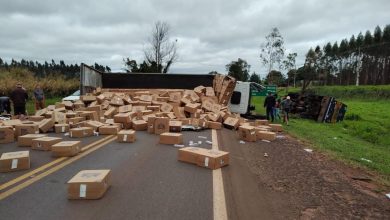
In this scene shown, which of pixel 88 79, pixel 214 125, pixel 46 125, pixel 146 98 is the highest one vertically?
pixel 88 79

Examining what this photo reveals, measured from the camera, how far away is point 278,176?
6832 millimetres

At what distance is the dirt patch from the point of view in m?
5.00

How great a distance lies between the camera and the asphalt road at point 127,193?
4488mm

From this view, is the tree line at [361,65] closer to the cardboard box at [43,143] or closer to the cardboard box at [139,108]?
the cardboard box at [139,108]

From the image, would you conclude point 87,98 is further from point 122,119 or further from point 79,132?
point 79,132

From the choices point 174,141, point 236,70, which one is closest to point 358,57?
point 236,70

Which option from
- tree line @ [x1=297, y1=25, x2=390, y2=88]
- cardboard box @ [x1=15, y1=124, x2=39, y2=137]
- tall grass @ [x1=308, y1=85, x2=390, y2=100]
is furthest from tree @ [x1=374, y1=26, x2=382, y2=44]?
cardboard box @ [x1=15, y1=124, x2=39, y2=137]

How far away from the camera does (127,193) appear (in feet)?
17.5

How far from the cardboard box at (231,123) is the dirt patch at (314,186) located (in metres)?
4.59

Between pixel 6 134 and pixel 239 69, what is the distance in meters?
78.8

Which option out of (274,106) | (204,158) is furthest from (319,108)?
(204,158)

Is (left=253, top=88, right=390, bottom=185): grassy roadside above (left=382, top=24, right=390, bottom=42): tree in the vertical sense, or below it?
below

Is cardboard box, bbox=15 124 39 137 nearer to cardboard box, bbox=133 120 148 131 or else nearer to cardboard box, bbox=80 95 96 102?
cardboard box, bbox=133 120 148 131

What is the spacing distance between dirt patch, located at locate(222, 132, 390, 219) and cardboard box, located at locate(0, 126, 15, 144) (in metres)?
6.37
